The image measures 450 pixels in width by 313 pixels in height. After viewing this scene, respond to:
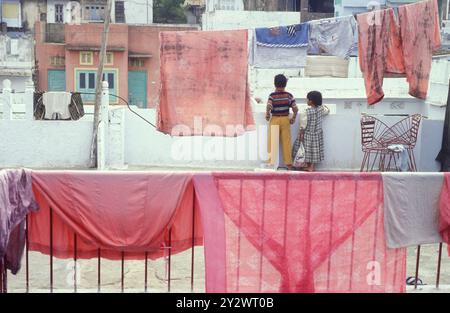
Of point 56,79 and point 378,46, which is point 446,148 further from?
point 56,79

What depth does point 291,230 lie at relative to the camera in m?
4.73

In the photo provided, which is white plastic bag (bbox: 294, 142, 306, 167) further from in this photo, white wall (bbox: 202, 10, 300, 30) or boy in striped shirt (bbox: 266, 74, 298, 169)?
white wall (bbox: 202, 10, 300, 30)

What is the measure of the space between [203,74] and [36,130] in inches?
217

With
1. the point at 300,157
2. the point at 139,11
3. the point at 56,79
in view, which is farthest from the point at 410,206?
the point at 139,11

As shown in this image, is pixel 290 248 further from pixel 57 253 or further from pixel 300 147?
pixel 300 147

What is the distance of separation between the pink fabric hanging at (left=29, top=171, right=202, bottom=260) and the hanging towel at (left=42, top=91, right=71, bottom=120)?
980 cm

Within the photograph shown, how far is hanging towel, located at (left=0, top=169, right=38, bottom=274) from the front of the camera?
13.7 feet

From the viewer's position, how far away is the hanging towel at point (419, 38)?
9.09 m

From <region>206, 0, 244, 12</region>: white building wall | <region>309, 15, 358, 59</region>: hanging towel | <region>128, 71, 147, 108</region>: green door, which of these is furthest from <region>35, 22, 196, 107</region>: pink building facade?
<region>309, 15, 358, 59</region>: hanging towel

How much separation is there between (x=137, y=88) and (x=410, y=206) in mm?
26408

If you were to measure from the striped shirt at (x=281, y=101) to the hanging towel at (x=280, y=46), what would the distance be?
103 cm
